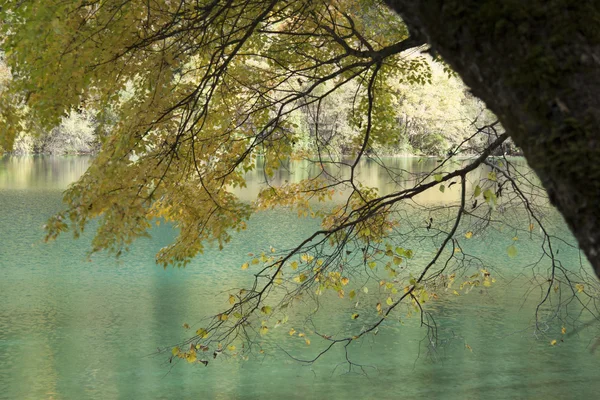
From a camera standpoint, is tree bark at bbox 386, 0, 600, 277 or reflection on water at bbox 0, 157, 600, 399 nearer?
tree bark at bbox 386, 0, 600, 277

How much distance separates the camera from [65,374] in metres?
7.18

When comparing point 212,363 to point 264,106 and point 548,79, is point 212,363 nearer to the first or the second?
point 264,106

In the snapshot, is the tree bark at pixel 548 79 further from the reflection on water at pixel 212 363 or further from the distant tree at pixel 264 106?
the reflection on water at pixel 212 363

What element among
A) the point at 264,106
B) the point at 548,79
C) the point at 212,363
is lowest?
the point at 212,363

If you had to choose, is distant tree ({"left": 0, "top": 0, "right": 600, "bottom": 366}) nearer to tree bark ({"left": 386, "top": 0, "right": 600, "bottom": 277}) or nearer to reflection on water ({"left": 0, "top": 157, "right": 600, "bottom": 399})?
tree bark ({"left": 386, "top": 0, "right": 600, "bottom": 277})

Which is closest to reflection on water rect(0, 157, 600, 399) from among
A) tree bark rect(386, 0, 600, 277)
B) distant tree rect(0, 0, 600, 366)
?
distant tree rect(0, 0, 600, 366)

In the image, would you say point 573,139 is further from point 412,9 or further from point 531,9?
point 412,9

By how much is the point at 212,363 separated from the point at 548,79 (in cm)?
679

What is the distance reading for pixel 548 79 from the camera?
95 centimetres

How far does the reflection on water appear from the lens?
684 cm

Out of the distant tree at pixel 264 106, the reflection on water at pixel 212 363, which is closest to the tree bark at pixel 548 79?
the distant tree at pixel 264 106

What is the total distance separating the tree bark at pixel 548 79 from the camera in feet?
3.11

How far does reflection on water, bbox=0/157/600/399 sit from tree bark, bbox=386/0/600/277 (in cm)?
424

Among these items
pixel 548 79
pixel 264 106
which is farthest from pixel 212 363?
pixel 548 79
